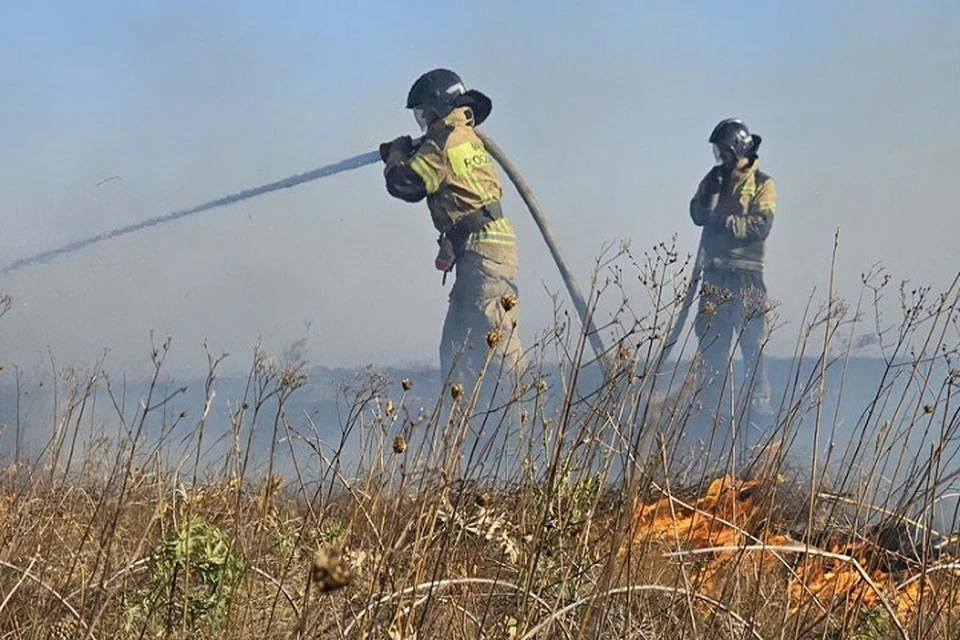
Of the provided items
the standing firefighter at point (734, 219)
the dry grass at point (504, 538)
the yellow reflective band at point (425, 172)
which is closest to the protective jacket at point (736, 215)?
the standing firefighter at point (734, 219)

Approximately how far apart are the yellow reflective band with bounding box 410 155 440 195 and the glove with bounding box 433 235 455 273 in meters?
0.52

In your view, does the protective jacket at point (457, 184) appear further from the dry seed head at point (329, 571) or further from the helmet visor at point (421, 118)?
the dry seed head at point (329, 571)

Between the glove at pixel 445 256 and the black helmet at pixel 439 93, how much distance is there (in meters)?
0.81

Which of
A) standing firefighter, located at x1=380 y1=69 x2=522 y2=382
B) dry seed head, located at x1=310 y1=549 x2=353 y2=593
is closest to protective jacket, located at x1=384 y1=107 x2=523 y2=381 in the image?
standing firefighter, located at x1=380 y1=69 x2=522 y2=382

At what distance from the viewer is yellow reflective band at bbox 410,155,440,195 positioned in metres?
7.31

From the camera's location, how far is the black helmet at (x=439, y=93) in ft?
25.0

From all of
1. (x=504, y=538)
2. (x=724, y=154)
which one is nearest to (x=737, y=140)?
(x=724, y=154)

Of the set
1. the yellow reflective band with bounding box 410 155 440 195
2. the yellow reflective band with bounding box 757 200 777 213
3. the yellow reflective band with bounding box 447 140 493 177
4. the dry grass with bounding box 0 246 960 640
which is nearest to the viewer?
the dry grass with bounding box 0 246 960 640

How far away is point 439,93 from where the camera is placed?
762cm

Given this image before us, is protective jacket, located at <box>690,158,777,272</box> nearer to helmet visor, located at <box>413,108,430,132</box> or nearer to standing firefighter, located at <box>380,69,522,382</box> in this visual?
standing firefighter, located at <box>380,69,522,382</box>

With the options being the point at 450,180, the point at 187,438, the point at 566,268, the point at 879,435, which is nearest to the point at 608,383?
the point at 879,435

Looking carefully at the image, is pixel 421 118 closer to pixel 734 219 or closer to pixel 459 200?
pixel 459 200

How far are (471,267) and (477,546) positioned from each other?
5.73m

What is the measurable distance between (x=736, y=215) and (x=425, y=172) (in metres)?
3.45
